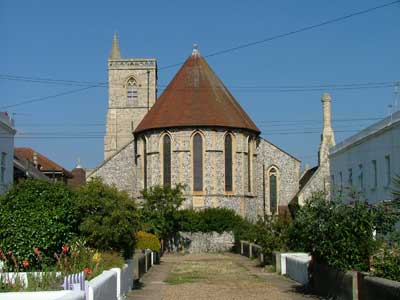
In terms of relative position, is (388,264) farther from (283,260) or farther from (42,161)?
(42,161)

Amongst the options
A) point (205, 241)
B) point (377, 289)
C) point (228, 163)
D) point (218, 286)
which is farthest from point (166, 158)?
point (377, 289)

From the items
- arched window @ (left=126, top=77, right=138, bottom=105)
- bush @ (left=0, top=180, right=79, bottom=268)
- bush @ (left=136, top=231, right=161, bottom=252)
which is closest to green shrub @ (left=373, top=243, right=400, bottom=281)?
bush @ (left=0, top=180, right=79, bottom=268)

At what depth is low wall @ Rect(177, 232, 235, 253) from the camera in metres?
50.2

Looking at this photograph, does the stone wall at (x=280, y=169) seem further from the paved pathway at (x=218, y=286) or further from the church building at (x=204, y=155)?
the paved pathway at (x=218, y=286)

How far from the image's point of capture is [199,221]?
50.2 metres

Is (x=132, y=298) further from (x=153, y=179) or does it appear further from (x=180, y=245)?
(x=153, y=179)

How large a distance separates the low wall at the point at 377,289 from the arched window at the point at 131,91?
61.2 meters

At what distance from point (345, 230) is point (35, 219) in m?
7.15

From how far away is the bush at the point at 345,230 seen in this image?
52.3 feet

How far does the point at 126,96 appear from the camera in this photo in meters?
73.8

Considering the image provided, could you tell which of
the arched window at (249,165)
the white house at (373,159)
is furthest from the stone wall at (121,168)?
the white house at (373,159)

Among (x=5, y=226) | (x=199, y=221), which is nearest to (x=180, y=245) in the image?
(x=199, y=221)

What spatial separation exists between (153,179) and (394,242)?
130 feet

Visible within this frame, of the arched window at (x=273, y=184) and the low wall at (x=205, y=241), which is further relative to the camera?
the arched window at (x=273, y=184)
